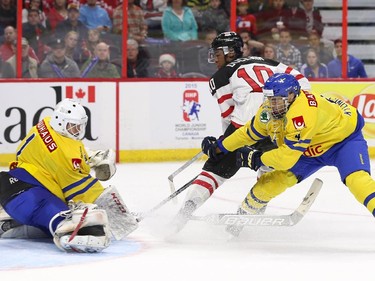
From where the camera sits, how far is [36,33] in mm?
7836

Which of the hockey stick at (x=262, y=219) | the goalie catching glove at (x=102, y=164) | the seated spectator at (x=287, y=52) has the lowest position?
the hockey stick at (x=262, y=219)

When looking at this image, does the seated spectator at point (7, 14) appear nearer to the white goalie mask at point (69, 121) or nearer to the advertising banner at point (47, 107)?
the advertising banner at point (47, 107)

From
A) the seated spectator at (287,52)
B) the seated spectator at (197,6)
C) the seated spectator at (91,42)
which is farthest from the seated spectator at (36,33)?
the seated spectator at (287,52)

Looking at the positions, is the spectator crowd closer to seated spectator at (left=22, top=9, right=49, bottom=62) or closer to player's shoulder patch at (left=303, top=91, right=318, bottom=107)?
seated spectator at (left=22, top=9, right=49, bottom=62)

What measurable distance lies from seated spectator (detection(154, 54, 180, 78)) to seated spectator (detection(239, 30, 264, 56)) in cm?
65

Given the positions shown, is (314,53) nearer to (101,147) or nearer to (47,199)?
(101,147)

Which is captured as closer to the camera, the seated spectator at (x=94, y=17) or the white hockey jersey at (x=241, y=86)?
the white hockey jersey at (x=241, y=86)

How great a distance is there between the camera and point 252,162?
15.8 feet

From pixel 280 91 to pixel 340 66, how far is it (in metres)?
3.96

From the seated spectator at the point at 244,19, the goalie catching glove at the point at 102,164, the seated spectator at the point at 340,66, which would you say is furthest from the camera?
the seated spectator at the point at 340,66

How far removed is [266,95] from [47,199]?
1152 millimetres

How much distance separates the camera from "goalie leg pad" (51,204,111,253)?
4.49 metres

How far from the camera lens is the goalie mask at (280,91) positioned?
180 inches

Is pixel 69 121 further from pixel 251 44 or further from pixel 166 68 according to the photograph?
pixel 251 44
